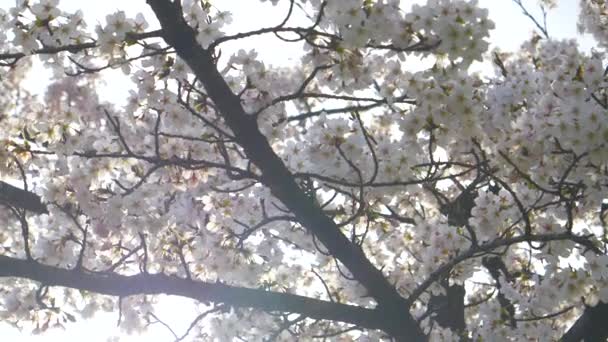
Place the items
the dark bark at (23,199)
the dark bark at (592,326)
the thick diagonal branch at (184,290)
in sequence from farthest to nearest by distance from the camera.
→ the dark bark at (23,199), the dark bark at (592,326), the thick diagonal branch at (184,290)

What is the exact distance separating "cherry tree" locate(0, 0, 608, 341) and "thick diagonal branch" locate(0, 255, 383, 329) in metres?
0.01

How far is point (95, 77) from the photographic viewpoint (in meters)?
7.02

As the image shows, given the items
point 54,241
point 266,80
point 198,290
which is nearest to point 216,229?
point 198,290

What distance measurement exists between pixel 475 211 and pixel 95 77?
4520 millimetres

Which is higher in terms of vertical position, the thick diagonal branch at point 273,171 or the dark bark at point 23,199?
the dark bark at point 23,199

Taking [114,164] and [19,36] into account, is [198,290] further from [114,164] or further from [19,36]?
[19,36]

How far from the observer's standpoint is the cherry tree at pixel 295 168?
3.66m

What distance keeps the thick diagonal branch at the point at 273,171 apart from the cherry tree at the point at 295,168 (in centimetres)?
1

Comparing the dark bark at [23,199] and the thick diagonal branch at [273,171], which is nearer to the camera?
the thick diagonal branch at [273,171]

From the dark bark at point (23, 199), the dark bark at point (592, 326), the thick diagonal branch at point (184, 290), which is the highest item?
the dark bark at point (23, 199)

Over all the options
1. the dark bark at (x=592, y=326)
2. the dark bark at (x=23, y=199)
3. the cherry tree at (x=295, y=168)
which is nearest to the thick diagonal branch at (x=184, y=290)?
the cherry tree at (x=295, y=168)

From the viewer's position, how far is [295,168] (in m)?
4.82

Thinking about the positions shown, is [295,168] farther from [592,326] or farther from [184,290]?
[592,326]

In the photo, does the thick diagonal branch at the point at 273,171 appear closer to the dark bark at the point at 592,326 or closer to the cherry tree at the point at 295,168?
the cherry tree at the point at 295,168
